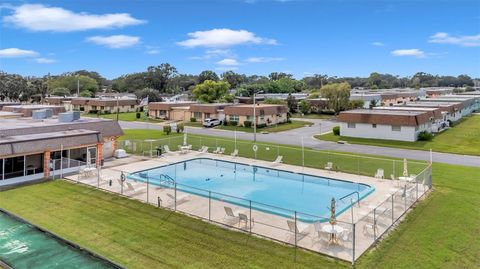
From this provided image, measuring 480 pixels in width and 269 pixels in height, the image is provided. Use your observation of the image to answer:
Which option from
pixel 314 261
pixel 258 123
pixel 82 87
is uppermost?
pixel 82 87

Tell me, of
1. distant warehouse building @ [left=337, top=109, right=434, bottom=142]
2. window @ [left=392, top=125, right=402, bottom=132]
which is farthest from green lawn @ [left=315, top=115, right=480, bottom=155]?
window @ [left=392, top=125, right=402, bottom=132]

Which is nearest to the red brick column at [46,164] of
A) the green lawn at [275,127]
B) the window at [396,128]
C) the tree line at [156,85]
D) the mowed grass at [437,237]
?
the mowed grass at [437,237]

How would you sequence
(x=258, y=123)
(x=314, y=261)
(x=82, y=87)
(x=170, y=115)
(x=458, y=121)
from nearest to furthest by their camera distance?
(x=314, y=261) → (x=258, y=123) → (x=458, y=121) → (x=170, y=115) → (x=82, y=87)

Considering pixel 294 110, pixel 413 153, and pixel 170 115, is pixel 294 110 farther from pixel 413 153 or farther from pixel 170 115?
pixel 413 153

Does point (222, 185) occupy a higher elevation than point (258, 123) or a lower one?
lower

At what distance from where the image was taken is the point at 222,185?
25219mm

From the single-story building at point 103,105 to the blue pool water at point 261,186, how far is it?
5035cm

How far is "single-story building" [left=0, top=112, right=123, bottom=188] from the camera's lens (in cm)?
2278

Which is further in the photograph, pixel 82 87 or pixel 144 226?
pixel 82 87

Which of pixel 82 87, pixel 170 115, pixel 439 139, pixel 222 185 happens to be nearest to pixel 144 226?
pixel 222 185

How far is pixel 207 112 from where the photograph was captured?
59.5 meters

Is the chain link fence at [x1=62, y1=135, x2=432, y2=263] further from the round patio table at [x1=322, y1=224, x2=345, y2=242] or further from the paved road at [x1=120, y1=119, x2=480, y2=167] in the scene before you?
the paved road at [x1=120, y1=119, x2=480, y2=167]

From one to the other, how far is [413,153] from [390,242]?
22.6 meters

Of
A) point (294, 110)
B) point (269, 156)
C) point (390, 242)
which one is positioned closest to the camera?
point (390, 242)
